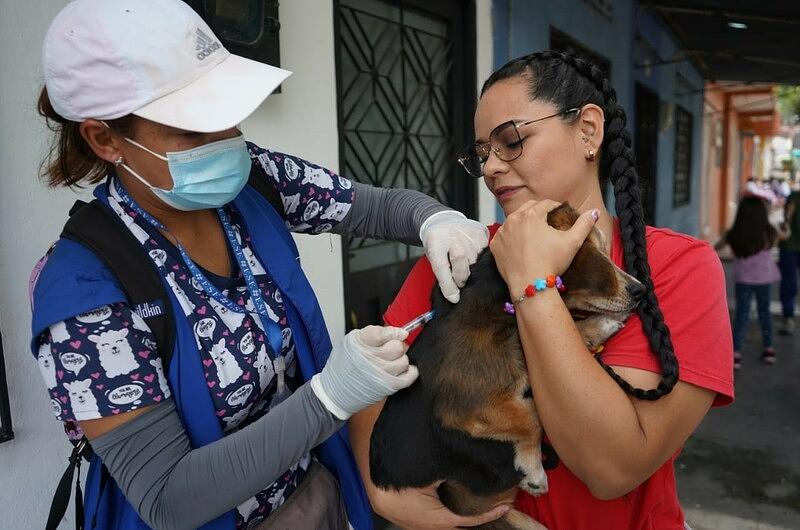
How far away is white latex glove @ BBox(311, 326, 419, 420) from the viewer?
1275 millimetres

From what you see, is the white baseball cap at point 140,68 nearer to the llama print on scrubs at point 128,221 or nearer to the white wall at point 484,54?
the llama print on scrubs at point 128,221

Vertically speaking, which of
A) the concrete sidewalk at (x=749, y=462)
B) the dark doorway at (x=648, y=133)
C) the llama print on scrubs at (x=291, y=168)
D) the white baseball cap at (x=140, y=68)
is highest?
the dark doorway at (x=648, y=133)

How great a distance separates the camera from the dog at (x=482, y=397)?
132cm

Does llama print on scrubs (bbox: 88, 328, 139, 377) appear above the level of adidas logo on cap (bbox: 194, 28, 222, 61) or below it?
below

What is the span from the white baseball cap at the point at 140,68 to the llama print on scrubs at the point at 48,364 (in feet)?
1.64

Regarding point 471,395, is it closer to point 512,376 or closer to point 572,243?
point 512,376

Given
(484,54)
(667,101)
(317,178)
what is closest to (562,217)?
(317,178)

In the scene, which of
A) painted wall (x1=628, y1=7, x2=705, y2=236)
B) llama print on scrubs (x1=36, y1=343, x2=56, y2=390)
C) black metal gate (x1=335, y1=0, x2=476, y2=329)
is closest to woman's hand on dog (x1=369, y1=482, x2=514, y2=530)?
llama print on scrubs (x1=36, y1=343, x2=56, y2=390)

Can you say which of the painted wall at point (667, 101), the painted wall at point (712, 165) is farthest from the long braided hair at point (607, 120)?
the painted wall at point (712, 165)

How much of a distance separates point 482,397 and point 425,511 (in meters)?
0.35

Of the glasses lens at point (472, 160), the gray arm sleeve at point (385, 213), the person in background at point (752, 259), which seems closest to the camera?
the glasses lens at point (472, 160)

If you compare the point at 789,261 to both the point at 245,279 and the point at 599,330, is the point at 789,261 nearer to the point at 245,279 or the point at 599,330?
the point at 599,330

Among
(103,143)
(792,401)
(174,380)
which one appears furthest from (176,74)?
(792,401)

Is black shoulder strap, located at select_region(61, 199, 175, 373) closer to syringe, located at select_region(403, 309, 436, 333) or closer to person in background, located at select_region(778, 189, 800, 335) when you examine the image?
syringe, located at select_region(403, 309, 436, 333)
